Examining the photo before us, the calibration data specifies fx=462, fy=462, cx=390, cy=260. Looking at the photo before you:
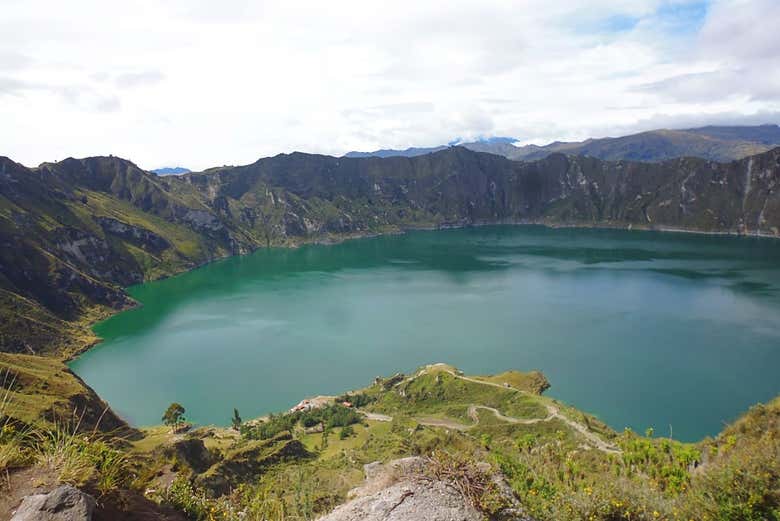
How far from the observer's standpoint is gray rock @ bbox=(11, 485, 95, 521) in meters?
5.43

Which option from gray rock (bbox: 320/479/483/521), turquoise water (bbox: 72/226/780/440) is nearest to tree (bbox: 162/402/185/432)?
turquoise water (bbox: 72/226/780/440)

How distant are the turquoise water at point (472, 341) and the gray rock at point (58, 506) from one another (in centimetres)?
7262

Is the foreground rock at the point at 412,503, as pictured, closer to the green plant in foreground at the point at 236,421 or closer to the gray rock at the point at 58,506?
the gray rock at the point at 58,506

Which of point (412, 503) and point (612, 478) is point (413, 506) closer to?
point (412, 503)

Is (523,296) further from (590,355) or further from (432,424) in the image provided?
(432,424)

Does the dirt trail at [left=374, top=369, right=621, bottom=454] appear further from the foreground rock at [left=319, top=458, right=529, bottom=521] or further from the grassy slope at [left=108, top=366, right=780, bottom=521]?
the foreground rock at [left=319, top=458, right=529, bottom=521]

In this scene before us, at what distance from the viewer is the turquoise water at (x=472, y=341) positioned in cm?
7800

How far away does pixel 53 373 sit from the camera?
64.8 meters

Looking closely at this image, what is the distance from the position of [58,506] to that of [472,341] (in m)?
103

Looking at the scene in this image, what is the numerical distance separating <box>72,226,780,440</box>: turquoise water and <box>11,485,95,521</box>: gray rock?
238 ft

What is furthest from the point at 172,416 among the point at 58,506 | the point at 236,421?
the point at 58,506

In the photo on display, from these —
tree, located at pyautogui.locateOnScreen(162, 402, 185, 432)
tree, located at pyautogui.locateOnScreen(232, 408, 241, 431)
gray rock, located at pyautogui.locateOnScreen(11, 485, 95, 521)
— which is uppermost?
gray rock, located at pyautogui.locateOnScreen(11, 485, 95, 521)

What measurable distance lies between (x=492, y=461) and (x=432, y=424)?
172ft

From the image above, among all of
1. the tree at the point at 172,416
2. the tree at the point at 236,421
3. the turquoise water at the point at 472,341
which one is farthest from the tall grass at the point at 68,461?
the turquoise water at the point at 472,341
